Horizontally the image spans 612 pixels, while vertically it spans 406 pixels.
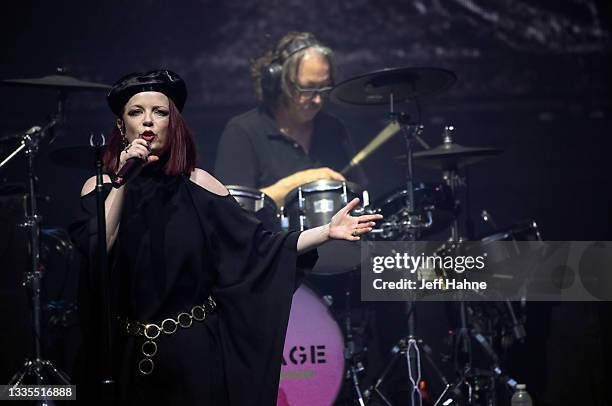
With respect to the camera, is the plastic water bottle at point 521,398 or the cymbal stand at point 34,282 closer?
the cymbal stand at point 34,282

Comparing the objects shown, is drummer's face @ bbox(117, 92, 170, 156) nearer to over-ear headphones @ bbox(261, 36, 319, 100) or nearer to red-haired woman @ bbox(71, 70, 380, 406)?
red-haired woman @ bbox(71, 70, 380, 406)

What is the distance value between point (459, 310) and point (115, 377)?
2.94m

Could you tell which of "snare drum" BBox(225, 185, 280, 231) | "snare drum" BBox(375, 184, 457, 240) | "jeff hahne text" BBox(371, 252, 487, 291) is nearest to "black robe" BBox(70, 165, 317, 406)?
"snare drum" BBox(225, 185, 280, 231)

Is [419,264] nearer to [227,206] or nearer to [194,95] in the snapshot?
[227,206]

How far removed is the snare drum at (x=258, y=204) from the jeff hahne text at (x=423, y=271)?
722mm

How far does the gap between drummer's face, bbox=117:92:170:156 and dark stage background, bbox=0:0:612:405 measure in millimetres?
3223

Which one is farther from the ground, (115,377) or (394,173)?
(394,173)

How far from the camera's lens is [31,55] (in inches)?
262

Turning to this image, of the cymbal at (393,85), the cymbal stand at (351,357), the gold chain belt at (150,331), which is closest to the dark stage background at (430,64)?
the cymbal at (393,85)

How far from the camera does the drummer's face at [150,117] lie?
3.54 meters

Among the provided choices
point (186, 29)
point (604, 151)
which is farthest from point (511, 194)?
point (186, 29)

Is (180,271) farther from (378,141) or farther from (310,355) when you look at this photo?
(378,141)

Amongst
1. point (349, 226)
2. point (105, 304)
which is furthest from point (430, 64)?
point (105, 304)

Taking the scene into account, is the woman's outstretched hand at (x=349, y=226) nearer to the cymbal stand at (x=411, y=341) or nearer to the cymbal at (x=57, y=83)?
the cymbal stand at (x=411, y=341)
